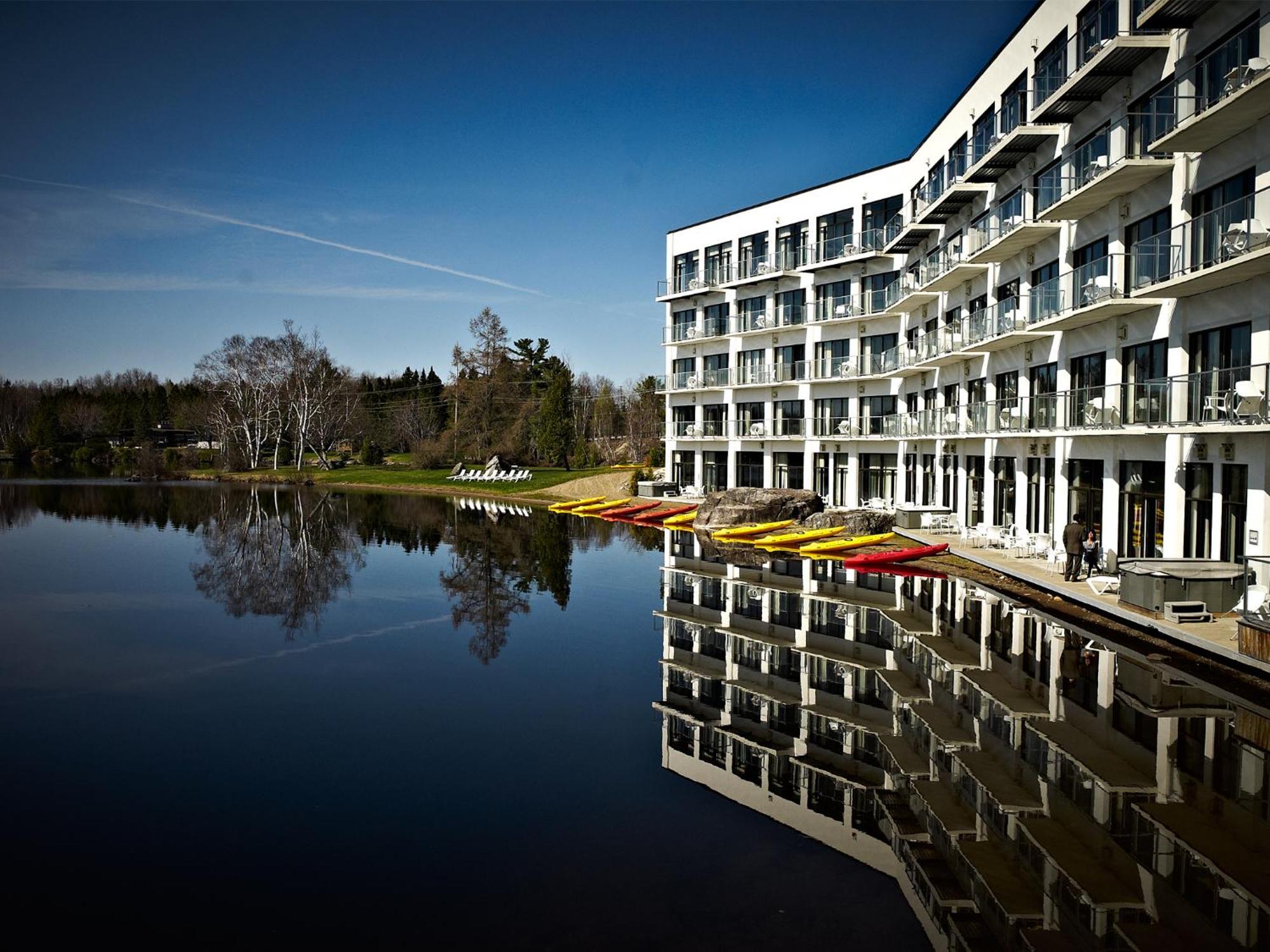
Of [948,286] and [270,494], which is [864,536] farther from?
[270,494]

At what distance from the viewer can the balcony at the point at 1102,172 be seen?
69.6 feet

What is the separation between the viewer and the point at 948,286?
37.3 metres

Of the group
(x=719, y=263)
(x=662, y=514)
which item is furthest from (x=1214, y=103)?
(x=719, y=263)

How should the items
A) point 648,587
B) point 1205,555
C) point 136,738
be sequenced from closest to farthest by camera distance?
point 136,738 < point 1205,555 < point 648,587

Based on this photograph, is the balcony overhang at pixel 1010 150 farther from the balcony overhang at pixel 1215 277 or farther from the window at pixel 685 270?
the window at pixel 685 270

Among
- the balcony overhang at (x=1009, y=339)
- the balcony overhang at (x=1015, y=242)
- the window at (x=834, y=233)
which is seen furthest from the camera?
the window at (x=834, y=233)

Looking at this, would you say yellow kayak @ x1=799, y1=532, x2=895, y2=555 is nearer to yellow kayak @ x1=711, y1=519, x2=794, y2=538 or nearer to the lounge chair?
Result: yellow kayak @ x1=711, y1=519, x2=794, y2=538

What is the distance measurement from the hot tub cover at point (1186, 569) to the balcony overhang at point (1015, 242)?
1196 centimetres

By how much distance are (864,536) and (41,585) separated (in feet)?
78.4

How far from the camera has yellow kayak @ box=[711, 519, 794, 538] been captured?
34.9m

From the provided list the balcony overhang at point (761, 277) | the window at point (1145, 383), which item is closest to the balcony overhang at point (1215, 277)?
the window at point (1145, 383)

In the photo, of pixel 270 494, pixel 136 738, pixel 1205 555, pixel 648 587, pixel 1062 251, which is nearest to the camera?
pixel 136 738

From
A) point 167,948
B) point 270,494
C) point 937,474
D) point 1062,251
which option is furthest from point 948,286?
point 270,494

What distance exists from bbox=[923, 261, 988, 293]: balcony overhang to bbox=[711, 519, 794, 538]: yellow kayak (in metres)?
10.6
